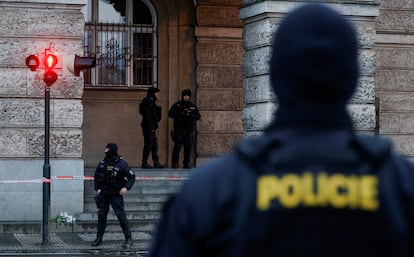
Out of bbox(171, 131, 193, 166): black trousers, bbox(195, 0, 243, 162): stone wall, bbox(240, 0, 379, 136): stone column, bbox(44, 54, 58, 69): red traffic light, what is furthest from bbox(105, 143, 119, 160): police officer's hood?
bbox(195, 0, 243, 162): stone wall

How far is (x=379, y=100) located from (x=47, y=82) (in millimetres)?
8689

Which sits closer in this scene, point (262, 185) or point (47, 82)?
point (262, 185)

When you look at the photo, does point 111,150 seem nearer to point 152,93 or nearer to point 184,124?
point 152,93

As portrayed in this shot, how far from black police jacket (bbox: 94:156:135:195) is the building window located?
21.6ft

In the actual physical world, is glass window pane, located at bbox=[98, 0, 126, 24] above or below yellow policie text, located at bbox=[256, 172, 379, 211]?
above

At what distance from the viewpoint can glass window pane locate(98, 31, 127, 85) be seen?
→ 22031 millimetres

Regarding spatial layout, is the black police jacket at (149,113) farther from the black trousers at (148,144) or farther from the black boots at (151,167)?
the black boots at (151,167)

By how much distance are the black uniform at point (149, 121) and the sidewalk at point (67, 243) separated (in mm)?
3739

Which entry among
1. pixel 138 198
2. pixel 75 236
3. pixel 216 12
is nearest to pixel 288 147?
pixel 75 236

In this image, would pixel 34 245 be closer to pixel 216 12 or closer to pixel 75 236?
pixel 75 236

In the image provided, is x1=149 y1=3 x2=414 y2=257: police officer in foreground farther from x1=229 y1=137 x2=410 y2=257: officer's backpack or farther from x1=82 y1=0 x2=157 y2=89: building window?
x1=82 y1=0 x2=157 y2=89: building window

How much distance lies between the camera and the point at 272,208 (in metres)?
2.60

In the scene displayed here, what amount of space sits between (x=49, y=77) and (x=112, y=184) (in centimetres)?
218

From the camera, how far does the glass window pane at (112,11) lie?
22.2 metres
